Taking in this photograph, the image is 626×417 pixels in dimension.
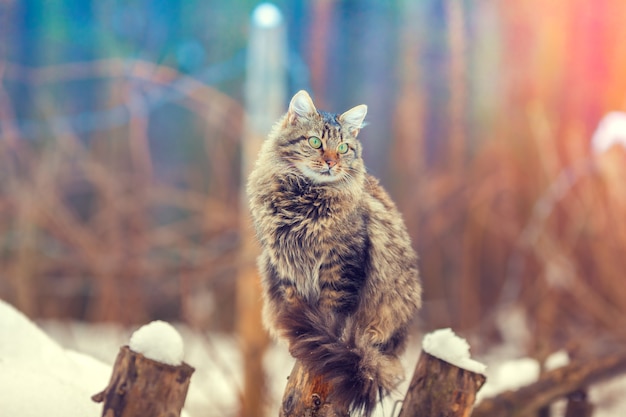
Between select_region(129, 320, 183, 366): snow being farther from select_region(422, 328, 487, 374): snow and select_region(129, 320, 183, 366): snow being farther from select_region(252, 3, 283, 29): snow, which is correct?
select_region(252, 3, 283, 29): snow

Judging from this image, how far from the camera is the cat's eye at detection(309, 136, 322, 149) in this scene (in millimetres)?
1436

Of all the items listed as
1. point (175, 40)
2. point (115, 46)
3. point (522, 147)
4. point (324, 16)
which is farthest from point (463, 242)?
point (115, 46)

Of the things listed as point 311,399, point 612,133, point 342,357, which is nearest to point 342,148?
point 342,357

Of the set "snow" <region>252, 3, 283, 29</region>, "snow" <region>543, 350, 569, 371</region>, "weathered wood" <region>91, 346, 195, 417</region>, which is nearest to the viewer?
"weathered wood" <region>91, 346, 195, 417</region>

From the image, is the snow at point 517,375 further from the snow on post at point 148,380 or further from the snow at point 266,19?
the snow at point 266,19

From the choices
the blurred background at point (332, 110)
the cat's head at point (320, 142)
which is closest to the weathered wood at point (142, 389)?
the cat's head at point (320, 142)

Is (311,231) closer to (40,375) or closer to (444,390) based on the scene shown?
(444,390)

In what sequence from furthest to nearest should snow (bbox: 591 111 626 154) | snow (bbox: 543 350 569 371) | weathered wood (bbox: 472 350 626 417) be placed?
snow (bbox: 591 111 626 154), snow (bbox: 543 350 569 371), weathered wood (bbox: 472 350 626 417)

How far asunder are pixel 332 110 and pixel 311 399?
2905 millimetres

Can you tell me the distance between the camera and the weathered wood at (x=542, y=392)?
204 cm

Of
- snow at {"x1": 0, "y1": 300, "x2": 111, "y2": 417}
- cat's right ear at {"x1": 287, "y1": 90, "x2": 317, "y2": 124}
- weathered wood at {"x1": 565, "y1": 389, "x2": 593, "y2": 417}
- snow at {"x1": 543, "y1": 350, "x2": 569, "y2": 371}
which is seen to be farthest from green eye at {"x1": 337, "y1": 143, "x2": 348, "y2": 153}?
snow at {"x1": 543, "y1": 350, "x2": 569, "y2": 371}

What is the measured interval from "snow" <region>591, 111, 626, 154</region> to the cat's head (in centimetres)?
225

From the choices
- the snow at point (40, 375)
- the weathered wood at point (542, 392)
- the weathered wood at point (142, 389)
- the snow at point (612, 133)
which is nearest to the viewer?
the weathered wood at point (142, 389)

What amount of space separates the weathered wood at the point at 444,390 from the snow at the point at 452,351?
1cm
